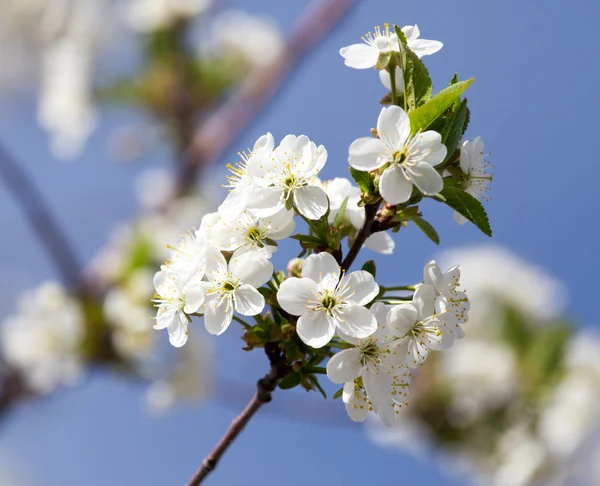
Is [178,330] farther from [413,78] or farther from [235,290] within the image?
[413,78]

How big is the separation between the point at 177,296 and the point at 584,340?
9.10 ft

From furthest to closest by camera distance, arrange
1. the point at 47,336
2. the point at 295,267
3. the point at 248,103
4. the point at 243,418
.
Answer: the point at 248,103, the point at 47,336, the point at 295,267, the point at 243,418

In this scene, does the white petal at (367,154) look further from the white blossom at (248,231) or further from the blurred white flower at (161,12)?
the blurred white flower at (161,12)

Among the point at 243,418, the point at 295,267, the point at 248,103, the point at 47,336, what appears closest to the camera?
the point at 243,418

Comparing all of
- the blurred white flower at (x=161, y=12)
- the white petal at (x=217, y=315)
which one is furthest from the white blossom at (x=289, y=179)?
the blurred white flower at (x=161, y=12)

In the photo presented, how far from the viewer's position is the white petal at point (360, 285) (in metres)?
0.65

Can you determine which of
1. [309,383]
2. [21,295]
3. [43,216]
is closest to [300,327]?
[309,383]

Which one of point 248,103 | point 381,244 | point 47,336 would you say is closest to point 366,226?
point 381,244

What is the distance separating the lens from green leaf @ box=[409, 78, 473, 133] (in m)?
0.63

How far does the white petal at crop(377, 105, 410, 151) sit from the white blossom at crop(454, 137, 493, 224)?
9 cm

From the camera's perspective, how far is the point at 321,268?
0.65 m

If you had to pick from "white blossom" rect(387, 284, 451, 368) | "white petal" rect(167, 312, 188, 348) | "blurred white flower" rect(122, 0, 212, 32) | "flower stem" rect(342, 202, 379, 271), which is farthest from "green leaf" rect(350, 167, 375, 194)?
"blurred white flower" rect(122, 0, 212, 32)

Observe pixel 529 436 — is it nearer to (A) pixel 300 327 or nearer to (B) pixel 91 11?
(A) pixel 300 327

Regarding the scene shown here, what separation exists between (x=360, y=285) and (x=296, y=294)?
0.07 meters
